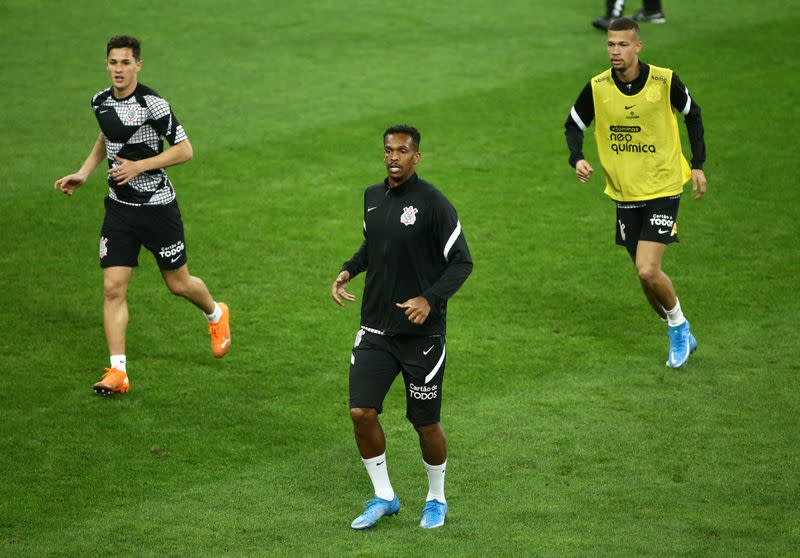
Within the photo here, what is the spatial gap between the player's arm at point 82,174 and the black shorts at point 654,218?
3984mm

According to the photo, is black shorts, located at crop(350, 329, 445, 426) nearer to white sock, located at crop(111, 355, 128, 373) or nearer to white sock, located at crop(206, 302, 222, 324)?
white sock, located at crop(111, 355, 128, 373)

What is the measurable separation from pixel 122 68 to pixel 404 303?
10.6 ft

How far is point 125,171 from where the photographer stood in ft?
28.1

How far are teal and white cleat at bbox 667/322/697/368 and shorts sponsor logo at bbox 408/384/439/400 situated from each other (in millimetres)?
3272

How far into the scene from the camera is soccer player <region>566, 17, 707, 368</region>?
9367 mm

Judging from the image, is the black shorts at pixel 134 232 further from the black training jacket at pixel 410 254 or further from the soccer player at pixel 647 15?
the soccer player at pixel 647 15

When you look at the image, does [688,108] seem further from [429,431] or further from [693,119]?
[429,431]

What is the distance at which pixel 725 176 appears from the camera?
46.8 feet

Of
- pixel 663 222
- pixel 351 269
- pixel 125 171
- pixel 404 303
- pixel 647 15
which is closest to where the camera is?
pixel 404 303

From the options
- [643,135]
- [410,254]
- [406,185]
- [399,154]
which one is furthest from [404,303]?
[643,135]

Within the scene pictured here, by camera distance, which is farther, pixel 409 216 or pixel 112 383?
pixel 112 383

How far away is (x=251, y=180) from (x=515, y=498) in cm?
743

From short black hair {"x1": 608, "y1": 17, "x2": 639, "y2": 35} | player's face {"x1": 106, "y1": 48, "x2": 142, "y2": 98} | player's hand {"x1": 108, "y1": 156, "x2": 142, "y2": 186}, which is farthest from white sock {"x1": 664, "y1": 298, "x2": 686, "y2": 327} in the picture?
player's face {"x1": 106, "y1": 48, "x2": 142, "y2": 98}

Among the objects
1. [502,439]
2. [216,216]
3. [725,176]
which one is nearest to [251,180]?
[216,216]
